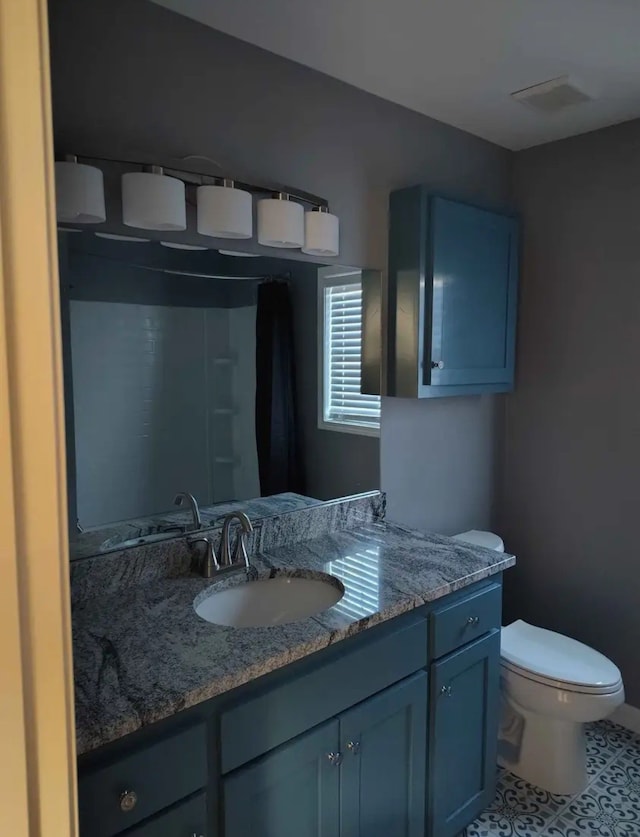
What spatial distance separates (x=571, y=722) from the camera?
6.61 ft

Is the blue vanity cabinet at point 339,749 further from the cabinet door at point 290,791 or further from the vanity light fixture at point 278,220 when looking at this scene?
the vanity light fixture at point 278,220

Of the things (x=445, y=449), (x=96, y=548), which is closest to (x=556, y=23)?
(x=445, y=449)

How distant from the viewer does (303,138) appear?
1.88 metres

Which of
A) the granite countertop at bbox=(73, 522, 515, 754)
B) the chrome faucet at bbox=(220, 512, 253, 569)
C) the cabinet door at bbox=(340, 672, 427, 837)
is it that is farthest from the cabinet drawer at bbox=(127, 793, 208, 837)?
the chrome faucet at bbox=(220, 512, 253, 569)

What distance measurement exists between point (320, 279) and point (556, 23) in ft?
3.23

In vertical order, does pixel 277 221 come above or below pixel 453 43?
below

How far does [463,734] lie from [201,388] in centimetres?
131

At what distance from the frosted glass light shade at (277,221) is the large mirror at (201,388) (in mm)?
94

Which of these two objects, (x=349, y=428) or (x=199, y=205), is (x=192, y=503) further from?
(x=199, y=205)

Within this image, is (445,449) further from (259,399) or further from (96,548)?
(96,548)

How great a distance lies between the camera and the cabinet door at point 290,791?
118 centimetres

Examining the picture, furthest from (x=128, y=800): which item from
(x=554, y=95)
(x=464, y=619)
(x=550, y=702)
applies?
(x=554, y=95)

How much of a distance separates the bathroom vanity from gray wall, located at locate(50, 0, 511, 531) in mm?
485

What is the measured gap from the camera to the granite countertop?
1062 mm
